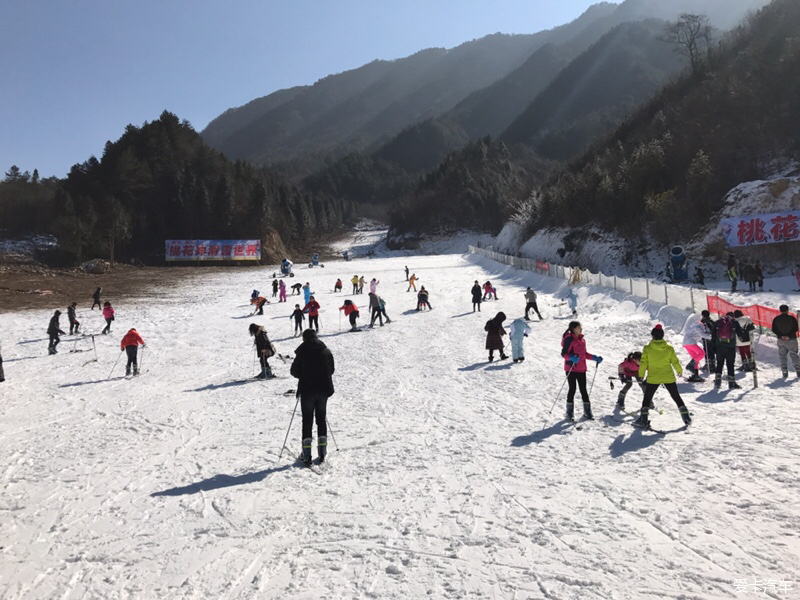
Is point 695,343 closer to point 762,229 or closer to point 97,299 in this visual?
point 762,229

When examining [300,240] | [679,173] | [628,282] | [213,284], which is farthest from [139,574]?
[300,240]

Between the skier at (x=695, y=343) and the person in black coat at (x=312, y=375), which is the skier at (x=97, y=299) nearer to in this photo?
the person in black coat at (x=312, y=375)

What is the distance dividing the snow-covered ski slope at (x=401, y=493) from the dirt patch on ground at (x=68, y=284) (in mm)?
20522

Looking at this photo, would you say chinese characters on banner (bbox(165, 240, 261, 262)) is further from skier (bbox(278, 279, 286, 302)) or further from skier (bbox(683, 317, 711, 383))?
skier (bbox(683, 317, 711, 383))

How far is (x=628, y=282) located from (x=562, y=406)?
13590 mm

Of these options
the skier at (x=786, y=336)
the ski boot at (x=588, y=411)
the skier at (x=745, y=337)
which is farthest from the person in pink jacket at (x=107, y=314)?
the skier at (x=786, y=336)

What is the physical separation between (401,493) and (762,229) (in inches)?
1180

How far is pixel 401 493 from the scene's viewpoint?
6227 mm

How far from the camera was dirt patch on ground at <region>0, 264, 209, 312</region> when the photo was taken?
30.4m

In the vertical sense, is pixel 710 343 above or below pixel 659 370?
below

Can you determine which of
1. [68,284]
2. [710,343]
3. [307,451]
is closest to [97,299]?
[68,284]

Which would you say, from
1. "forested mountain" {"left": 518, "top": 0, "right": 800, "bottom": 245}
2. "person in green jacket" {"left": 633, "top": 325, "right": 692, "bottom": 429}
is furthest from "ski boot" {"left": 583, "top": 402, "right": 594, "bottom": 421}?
"forested mountain" {"left": 518, "top": 0, "right": 800, "bottom": 245}

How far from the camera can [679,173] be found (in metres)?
39.7

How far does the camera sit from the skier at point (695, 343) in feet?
35.0
